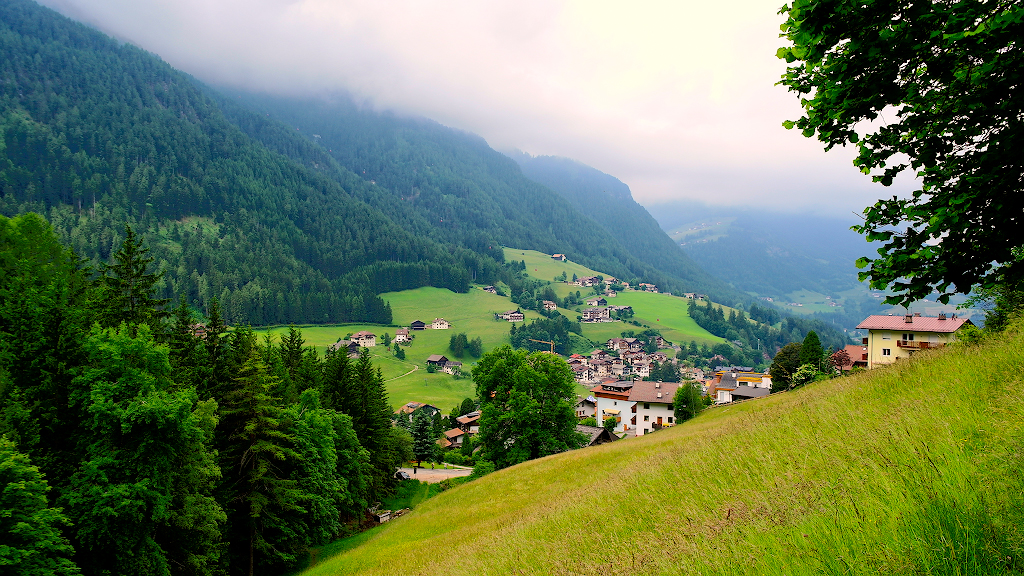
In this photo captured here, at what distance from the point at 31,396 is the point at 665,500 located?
24.6 m

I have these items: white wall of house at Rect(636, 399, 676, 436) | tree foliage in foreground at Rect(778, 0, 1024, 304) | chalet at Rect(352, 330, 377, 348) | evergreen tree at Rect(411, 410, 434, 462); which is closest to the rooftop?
white wall of house at Rect(636, 399, 676, 436)

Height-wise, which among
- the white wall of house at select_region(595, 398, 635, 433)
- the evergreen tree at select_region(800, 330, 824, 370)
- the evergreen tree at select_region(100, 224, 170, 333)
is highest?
the evergreen tree at select_region(100, 224, 170, 333)

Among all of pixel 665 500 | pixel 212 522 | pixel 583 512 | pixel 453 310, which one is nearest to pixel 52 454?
pixel 212 522

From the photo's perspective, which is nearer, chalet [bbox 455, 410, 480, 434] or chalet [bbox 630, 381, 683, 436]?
chalet [bbox 630, 381, 683, 436]

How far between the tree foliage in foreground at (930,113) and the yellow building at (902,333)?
43822 mm

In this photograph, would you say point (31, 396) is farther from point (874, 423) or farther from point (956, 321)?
point (956, 321)

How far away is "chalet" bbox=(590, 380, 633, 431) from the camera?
7869 centimetres

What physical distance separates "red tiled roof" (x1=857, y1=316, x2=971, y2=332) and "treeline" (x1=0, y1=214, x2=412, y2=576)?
46.9 meters

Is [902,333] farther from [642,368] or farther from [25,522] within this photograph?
[642,368]

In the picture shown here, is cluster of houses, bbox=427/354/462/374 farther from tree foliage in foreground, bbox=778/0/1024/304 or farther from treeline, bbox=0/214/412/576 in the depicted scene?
tree foliage in foreground, bbox=778/0/1024/304

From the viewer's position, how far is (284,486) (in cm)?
2902

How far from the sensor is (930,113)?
5.91 metres

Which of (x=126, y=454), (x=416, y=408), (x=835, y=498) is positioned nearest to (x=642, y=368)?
(x=416, y=408)

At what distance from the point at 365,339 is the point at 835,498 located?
155 m
